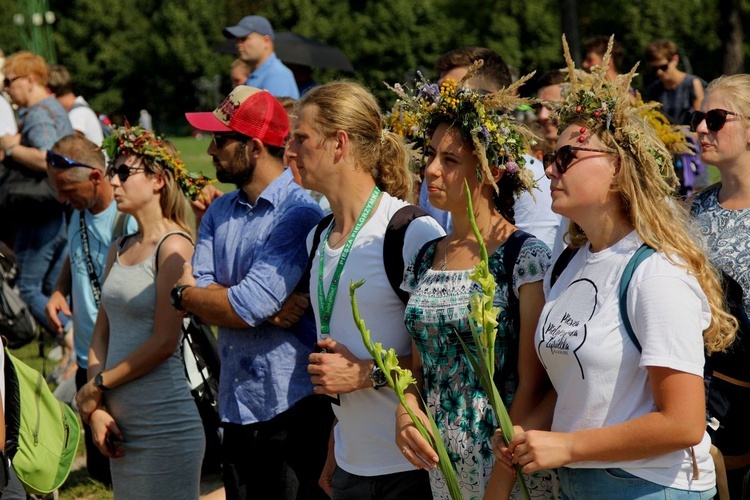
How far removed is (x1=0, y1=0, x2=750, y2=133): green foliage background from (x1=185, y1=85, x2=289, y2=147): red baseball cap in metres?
42.6

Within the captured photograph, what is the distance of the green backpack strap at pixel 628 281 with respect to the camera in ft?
8.38

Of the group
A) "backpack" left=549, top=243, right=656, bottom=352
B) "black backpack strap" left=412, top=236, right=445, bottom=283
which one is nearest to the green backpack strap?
"backpack" left=549, top=243, right=656, bottom=352

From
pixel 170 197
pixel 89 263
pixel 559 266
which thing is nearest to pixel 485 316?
pixel 559 266

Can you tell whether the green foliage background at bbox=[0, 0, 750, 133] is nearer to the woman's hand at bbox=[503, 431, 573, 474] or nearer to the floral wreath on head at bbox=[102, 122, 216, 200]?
the floral wreath on head at bbox=[102, 122, 216, 200]

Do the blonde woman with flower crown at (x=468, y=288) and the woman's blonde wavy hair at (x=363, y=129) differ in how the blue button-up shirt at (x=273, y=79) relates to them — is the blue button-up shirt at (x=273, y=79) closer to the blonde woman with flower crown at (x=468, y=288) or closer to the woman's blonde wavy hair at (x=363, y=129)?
the woman's blonde wavy hair at (x=363, y=129)

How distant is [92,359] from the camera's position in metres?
4.49

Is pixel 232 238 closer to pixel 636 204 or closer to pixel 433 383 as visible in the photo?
pixel 433 383

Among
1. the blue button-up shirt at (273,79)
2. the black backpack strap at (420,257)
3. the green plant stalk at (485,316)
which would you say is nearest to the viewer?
the green plant stalk at (485,316)

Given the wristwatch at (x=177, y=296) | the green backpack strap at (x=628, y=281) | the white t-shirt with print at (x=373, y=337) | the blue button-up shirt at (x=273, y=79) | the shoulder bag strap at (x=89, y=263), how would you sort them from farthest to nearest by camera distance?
the blue button-up shirt at (x=273, y=79)
the shoulder bag strap at (x=89, y=263)
the wristwatch at (x=177, y=296)
the white t-shirt with print at (x=373, y=337)
the green backpack strap at (x=628, y=281)

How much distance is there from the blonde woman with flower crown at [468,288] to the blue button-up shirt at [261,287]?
0.81m

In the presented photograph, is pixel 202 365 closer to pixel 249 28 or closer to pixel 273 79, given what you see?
pixel 273 79

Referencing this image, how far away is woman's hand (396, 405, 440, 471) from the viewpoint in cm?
280

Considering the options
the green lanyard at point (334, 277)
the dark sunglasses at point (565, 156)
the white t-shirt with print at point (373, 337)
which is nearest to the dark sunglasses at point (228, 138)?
the green lanyard at point (334, 277)

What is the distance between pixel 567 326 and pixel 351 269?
0.94 metres
